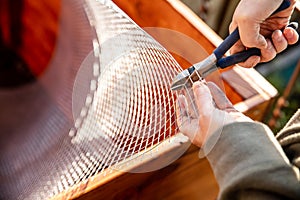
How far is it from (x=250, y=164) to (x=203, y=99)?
116 millimetres

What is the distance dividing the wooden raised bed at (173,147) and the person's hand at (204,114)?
0.24 feet

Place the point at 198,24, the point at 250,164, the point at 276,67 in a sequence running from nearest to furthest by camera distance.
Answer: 1. the point at 250,164
2. the point at 198,24
3. the point at 276,67

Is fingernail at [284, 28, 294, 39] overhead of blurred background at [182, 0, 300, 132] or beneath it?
overhead

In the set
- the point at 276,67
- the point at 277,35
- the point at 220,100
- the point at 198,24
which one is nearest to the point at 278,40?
the point at 277,35

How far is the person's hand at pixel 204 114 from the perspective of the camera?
60 centimetres

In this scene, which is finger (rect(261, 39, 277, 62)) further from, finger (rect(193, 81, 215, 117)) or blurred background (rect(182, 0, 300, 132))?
blurred background (rect(182, 0, 300, 132))

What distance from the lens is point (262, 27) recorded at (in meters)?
0.67

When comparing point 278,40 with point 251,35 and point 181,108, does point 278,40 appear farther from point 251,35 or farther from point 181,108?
point 181,108

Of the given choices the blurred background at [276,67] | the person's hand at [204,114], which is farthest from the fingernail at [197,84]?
the blurred background at [276,67]

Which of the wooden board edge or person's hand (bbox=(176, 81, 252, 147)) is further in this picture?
the wooden board edge

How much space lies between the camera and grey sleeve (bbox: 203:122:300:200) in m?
0.51

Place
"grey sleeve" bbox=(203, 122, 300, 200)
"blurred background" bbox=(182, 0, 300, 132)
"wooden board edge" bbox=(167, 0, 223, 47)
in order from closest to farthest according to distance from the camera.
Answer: "grey sleeve" bbox=(203, 122, 300, 200), "wooden board edge" bbox=(167, 0, 223, 47), "blurred background" bbox=(182, 0, 300, 132)

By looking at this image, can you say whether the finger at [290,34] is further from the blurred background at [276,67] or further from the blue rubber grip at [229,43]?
the blurred background at [276,67]

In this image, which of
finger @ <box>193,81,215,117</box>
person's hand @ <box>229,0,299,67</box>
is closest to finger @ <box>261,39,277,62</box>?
person's hand @ <box>229,0,299,67</box>
